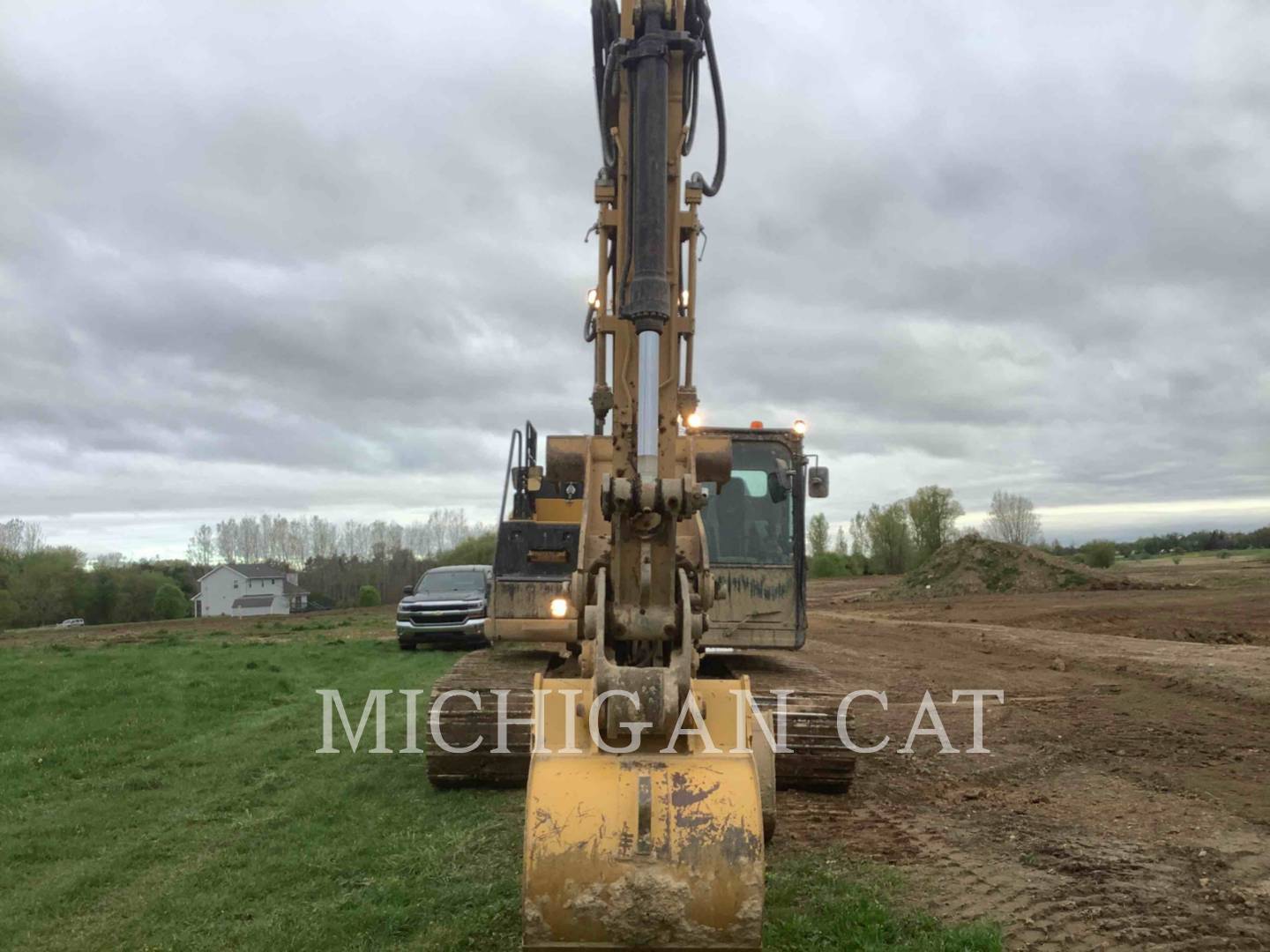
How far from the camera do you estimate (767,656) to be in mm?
8805

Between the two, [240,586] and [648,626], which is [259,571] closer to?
[240,586]

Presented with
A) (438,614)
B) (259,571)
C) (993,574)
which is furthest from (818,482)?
(259,571)

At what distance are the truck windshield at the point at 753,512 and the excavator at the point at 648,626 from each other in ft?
0.06

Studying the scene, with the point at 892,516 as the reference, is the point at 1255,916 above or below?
below

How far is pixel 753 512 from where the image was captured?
859cm

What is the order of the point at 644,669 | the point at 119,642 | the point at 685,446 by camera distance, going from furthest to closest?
the point at 119,642 → the point at 685,446 → the point at 644,669

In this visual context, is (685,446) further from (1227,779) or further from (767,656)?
(1227,779)

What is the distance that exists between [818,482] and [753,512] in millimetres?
673

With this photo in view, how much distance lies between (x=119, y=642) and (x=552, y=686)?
22133 millimetres

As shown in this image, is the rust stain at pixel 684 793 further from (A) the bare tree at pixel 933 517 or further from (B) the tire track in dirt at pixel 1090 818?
(A) the bare tree at pixel 933 517

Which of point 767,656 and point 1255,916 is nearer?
point 1255,916

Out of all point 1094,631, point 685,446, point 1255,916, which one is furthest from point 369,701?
point 1094,631

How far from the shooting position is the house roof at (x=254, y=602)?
7000cm

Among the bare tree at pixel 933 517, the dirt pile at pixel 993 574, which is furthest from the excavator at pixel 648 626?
the bare tree at pixel 933 517
